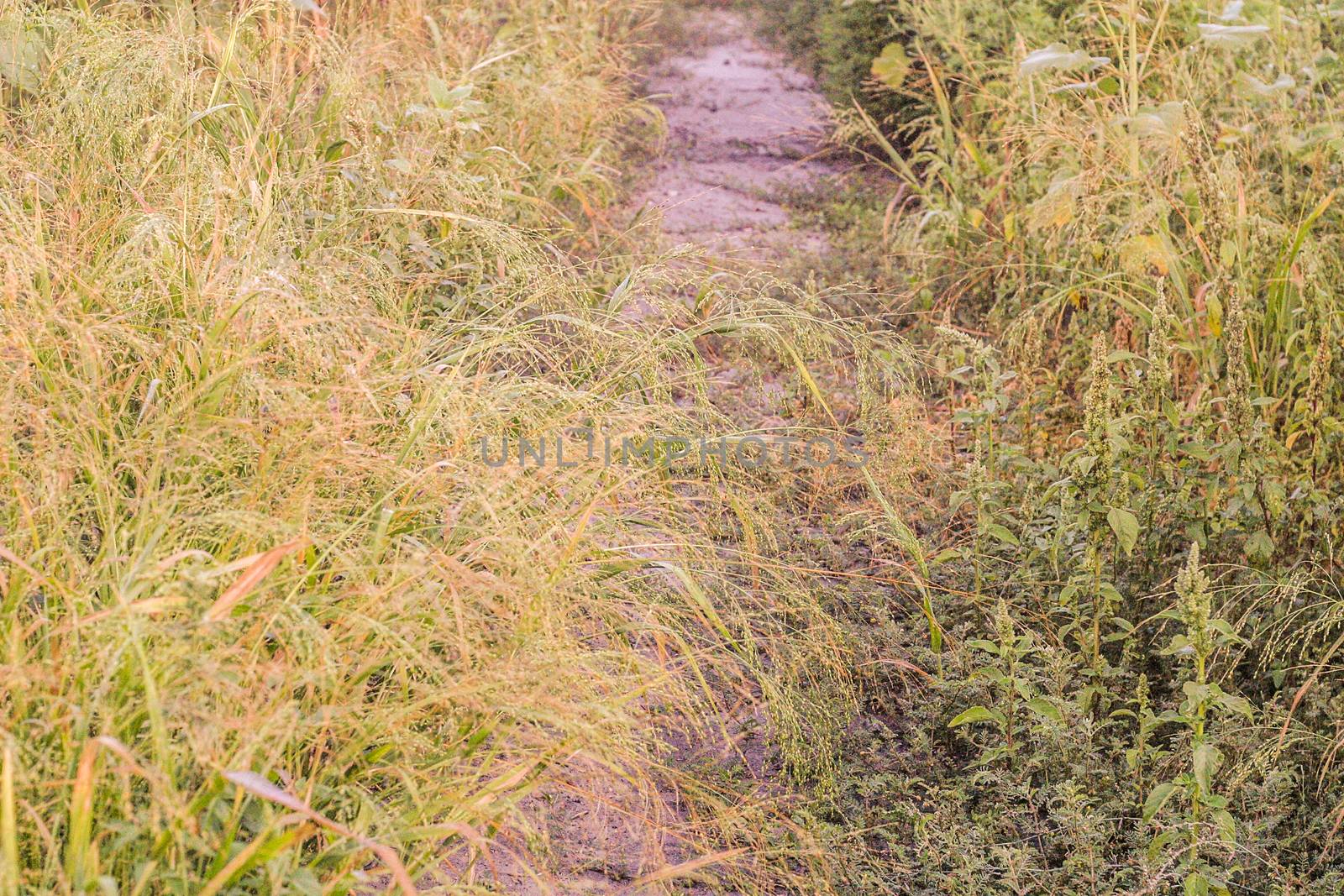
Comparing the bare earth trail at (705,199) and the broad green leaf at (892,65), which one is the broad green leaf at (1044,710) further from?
the broad green leaf at (892,65)

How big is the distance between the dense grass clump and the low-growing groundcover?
28cm

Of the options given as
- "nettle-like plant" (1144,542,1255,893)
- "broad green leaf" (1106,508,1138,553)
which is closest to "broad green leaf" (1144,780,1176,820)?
"nettle-like plant" (1144,542,1255,893)

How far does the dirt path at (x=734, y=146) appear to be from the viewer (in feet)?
15.5

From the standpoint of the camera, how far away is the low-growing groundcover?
201cm

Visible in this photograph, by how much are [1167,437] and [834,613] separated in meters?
0.73

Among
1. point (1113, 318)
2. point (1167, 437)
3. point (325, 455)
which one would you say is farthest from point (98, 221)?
point (1113, 318)

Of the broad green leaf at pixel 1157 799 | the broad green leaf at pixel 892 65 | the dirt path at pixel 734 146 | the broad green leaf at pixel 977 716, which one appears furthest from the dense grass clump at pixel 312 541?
the broad green leaf at pixel 892 65

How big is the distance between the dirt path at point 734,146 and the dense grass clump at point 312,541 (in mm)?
1695

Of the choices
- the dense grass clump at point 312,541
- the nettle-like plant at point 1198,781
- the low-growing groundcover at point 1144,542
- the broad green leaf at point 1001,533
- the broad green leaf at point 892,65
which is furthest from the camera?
the broad green leaf at point 892,65

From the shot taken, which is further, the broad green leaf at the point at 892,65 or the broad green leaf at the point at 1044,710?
the broad green leaf at the point at 892,65

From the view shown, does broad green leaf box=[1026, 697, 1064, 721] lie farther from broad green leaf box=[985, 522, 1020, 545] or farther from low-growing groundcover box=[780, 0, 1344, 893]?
broad green leaf box=[985, 522, 1020, 545]

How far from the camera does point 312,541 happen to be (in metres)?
1.58

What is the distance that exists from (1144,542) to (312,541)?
1.65 m

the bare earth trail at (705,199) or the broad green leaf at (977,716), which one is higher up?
the broad green leaf at (977,716)
